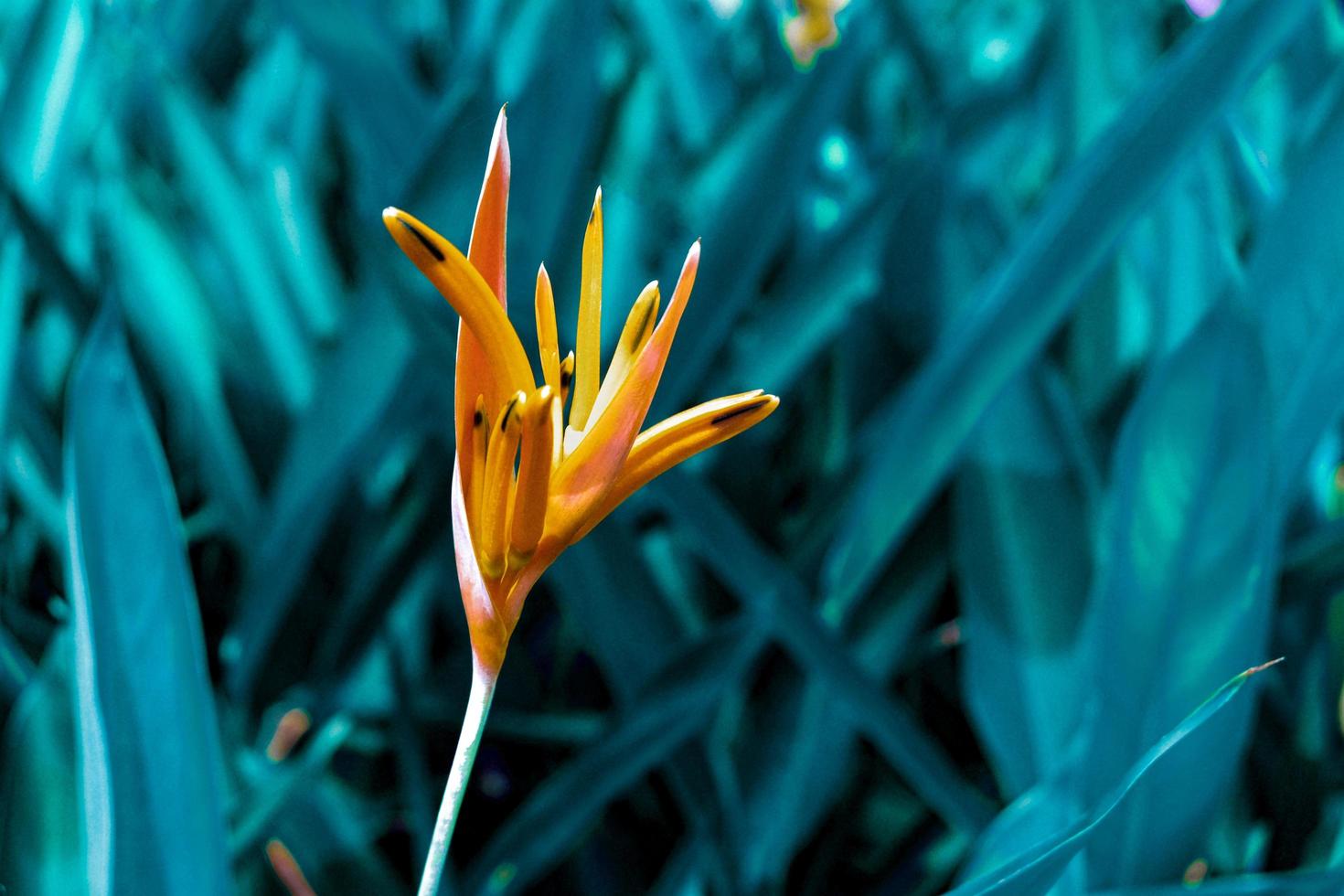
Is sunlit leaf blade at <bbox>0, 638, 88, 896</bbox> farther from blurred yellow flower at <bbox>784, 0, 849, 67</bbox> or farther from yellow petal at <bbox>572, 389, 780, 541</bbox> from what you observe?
blurred yellow flower at <bbox>784, 0, 849, 67</bbox>

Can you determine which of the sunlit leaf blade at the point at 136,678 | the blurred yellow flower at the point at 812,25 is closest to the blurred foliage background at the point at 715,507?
the sunlit leaf blade at the point at 136,678

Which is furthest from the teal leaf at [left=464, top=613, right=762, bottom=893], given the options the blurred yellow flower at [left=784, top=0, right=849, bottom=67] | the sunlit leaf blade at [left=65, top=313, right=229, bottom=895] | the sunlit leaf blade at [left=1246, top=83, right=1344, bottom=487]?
the blurred yellow flower at [left=784, top=0, right=849, bottom=67]

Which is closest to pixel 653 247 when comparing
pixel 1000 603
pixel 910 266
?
pixel 910 266

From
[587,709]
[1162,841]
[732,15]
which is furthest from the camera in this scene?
[732,15]

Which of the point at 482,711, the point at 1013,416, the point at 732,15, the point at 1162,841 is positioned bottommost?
the point at 1162,841

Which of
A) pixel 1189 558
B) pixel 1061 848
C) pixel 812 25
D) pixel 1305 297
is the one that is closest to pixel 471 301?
pixel 1061 848

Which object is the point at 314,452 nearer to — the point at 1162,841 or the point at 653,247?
the point at 653,247

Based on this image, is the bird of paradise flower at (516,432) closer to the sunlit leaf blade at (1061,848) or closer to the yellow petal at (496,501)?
the yellow petal at (496,501)
